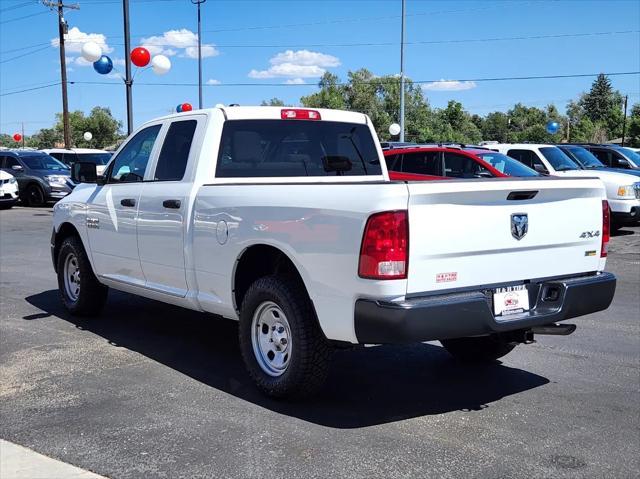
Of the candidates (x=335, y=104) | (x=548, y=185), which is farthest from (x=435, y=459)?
(x=335, y=104)

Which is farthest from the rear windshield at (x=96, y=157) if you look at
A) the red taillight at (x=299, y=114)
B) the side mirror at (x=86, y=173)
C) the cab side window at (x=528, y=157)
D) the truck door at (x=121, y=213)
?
the red taillight at (x=299, y=114)

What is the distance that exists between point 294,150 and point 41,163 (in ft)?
64.9

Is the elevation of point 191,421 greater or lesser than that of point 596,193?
lesser

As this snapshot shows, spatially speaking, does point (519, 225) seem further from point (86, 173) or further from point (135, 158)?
point (86, 173)

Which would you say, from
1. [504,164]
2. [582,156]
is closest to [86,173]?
[504,164]

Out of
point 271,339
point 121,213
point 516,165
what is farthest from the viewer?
point 516,165

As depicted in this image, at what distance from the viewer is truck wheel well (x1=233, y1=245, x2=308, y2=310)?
4645 millimetres

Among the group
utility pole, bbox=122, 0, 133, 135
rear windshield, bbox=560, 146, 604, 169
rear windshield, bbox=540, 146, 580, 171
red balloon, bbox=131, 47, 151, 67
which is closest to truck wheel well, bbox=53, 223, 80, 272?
rear windshield, bbox=540, 146, 580, 171

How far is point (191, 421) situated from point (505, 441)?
6.22 ft

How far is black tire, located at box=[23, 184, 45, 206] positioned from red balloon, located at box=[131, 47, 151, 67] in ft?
21.1

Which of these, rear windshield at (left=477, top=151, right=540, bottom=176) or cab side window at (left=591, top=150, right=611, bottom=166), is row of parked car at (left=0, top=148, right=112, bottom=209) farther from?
cab side window at (left=591, top=150, right=611, bottom=166)

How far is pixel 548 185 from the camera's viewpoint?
14.2 ft

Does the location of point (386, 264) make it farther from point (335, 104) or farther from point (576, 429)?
point (335, 104)

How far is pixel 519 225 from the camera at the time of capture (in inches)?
167
